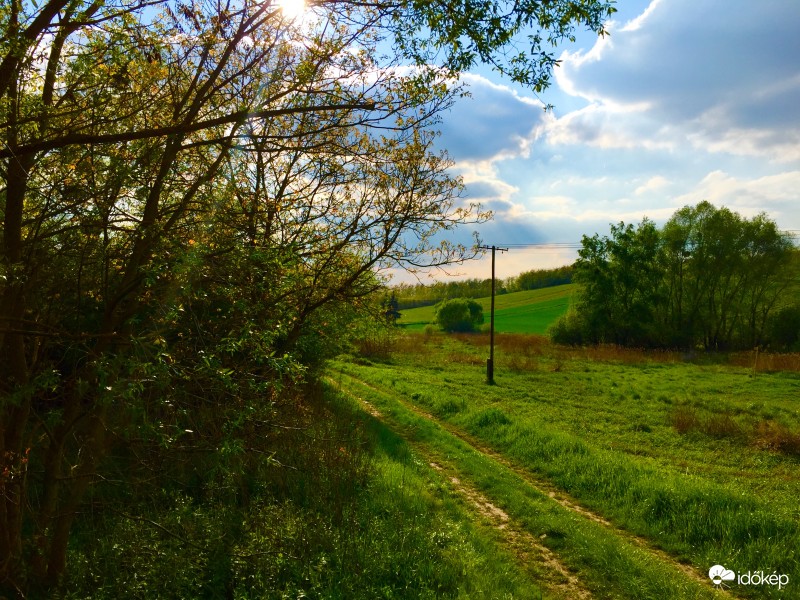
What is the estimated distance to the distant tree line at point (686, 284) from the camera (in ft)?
162

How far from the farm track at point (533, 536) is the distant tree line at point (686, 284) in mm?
43751

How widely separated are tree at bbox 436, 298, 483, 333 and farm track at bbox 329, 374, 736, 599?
2077 inches

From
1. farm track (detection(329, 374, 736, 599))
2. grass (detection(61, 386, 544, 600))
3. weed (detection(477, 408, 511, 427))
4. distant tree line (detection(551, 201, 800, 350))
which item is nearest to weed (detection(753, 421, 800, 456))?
weed (detection(477, 408, 511, 427))

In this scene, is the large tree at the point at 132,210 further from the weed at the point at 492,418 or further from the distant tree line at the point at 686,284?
the distant tree line at the point at 686,284

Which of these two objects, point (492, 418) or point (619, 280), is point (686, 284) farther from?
point (492, 418)

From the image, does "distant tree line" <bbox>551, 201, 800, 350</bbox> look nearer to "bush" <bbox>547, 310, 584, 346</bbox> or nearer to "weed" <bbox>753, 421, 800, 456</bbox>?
"bush" <bbox>547, 310, 584, 346</bbox>

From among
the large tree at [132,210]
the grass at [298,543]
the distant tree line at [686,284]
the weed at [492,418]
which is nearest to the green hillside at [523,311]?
the distant tree line at [686,284]

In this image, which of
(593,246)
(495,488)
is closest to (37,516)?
(495,488)

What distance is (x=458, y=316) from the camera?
65.6 meters

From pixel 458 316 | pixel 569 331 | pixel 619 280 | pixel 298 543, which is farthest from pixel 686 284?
pixel 298 543

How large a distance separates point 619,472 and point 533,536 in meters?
3.31

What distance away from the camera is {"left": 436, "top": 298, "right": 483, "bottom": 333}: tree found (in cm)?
6556

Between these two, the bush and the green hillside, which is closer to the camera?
the bush

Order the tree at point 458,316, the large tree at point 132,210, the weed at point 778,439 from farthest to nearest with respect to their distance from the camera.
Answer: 1. the tree at point 458,316
2. the weed at point 778,439
3. the large tree at point 132,210
